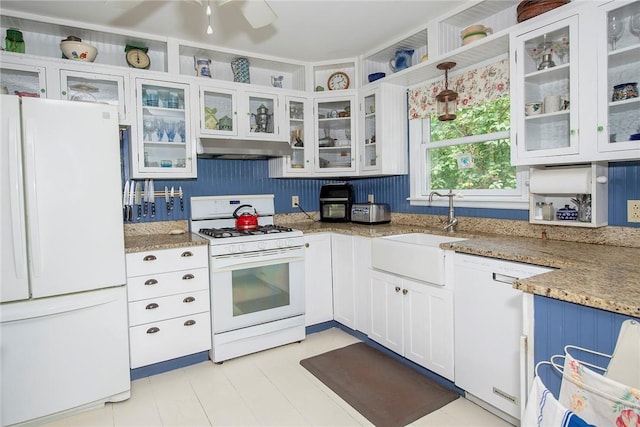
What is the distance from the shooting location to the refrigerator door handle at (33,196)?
1.93 m

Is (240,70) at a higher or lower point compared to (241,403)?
higher

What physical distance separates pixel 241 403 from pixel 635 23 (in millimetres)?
2833

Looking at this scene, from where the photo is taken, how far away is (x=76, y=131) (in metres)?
2.05

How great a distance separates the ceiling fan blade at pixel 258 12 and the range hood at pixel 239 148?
1094mm

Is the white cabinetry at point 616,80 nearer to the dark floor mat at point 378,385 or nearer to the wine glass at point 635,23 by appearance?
the wine glass at point 635,23

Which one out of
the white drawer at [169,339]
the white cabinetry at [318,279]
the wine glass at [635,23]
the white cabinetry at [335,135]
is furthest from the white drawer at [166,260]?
the wine glass at [635,23]

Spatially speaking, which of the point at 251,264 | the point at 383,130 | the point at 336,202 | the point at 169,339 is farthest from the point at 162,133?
the point at 383,130

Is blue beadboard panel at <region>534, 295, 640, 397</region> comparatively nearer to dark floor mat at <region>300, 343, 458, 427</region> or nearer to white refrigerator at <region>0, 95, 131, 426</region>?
dark floor mat at <region>300, 343, 458, 427</region>

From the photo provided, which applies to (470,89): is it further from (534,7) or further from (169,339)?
(169,339)

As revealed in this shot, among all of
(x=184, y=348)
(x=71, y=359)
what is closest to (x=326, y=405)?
(x=184, y=348)

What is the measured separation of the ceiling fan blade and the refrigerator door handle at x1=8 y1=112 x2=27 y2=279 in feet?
4.29

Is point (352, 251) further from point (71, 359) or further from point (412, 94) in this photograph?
point (71, 359)

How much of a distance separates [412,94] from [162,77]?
2045 millimetres

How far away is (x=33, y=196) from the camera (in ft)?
6.39
